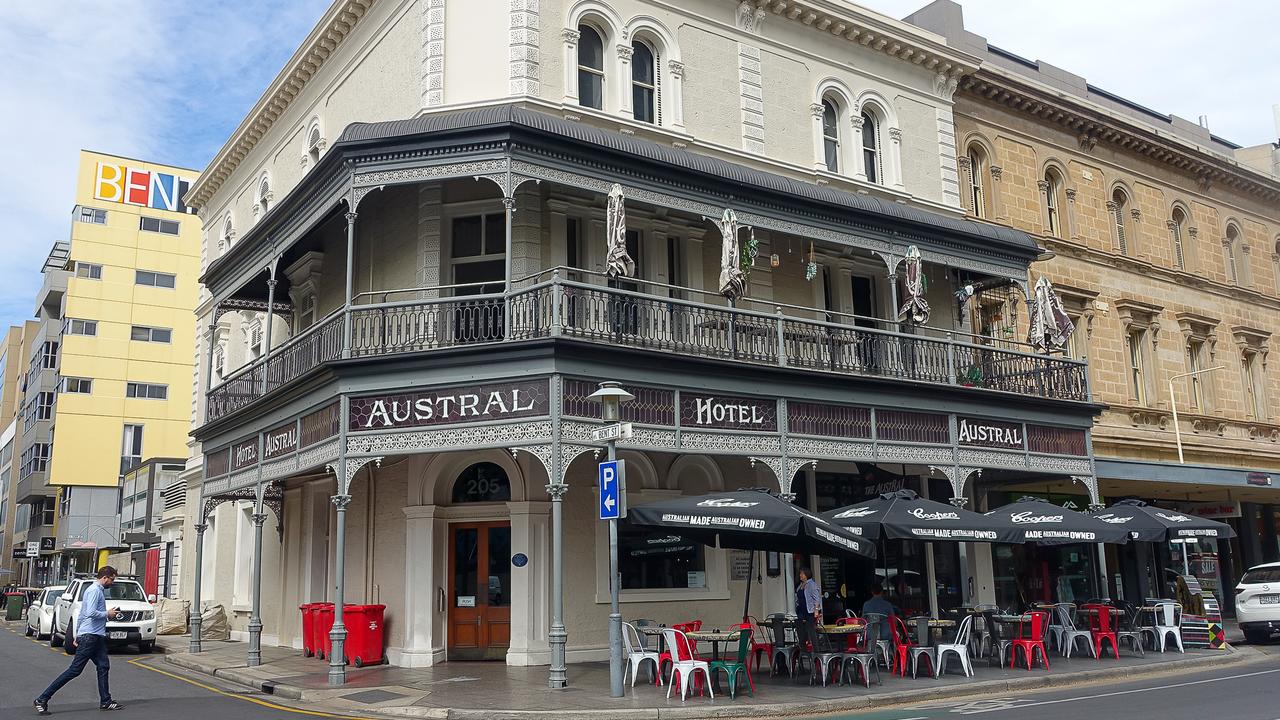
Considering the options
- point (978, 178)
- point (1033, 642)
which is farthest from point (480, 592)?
point (978, 178)

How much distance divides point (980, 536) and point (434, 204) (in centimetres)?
1065

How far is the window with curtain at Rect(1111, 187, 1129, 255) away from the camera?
28312 millimetres

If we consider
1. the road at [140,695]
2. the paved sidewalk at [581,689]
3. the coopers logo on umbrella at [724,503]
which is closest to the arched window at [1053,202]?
the paved sidewalk at [581,689]

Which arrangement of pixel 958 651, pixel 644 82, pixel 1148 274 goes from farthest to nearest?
pixel 1148 274
pixel 644 82
pixel 958 651

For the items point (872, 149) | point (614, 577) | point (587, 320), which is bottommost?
point (614, 577)

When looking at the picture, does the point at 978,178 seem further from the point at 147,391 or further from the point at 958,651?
the point at 147,391

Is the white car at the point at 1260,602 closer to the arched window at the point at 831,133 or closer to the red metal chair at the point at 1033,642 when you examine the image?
the red metal chair at the point at 1033,642

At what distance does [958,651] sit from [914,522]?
1950 millimetres

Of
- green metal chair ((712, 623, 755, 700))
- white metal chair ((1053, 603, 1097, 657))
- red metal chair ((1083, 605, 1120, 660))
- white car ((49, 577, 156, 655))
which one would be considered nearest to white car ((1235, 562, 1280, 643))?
red metal chair ((1083, 605, 1120, 660))

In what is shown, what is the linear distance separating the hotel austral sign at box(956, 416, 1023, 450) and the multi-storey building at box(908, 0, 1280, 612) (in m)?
3.71

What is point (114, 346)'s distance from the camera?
60.5m

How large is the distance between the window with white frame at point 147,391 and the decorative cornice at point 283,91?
3388 centimetres

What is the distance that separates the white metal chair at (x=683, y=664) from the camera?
1285 cm

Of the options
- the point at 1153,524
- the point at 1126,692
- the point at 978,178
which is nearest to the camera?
the point at 1126,692
